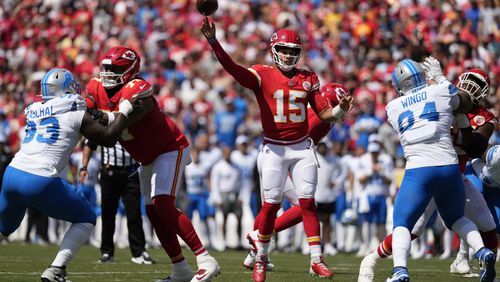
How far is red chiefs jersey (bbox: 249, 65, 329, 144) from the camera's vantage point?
361 inches

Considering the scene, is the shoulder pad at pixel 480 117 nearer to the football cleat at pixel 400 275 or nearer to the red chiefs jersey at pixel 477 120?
the red chiefs jersey at pixel 477 120

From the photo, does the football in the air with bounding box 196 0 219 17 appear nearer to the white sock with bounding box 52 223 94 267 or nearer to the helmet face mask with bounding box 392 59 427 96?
the helmet face mask with bounding box 392 59 427 96

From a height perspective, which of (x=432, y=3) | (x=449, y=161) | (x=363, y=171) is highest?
(x=432, y=3)

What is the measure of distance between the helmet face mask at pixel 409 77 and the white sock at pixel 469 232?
1.17 meters

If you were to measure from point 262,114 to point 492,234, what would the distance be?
8.10 feet

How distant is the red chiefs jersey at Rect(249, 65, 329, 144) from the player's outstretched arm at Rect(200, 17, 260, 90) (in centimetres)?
7

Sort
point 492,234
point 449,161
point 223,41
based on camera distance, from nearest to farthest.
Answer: point 449,161
point 492,234
point 223,41

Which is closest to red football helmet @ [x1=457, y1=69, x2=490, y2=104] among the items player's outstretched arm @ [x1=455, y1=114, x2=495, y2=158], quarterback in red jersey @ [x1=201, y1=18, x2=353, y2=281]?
player's outstretched arm @ [x1=455, y1=114, x2=495, y2=158]

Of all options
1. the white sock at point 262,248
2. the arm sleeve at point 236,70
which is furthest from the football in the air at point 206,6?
the white sock at point 262,248

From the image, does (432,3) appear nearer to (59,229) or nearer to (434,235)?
(434,235)

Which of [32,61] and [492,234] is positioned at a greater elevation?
[32,61]

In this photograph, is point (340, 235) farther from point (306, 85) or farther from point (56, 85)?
point (56, 85)

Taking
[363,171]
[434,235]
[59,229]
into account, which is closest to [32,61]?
[59,229]

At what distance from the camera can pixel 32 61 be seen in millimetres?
22750
